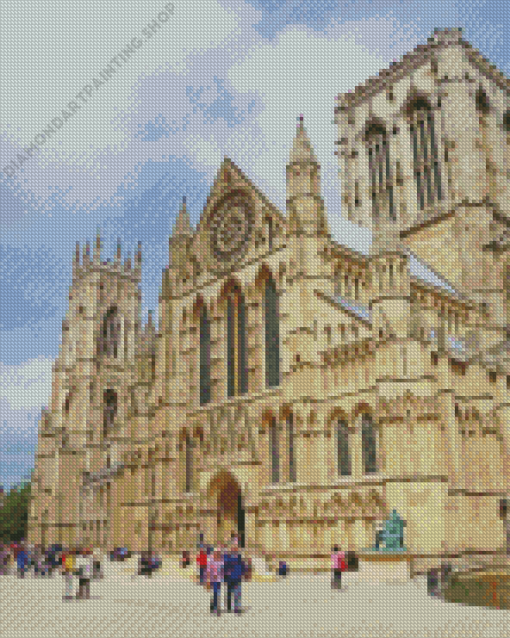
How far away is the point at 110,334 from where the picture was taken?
86688 mm

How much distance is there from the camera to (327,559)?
1141 inches

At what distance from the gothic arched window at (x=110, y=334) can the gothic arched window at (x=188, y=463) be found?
159 feet

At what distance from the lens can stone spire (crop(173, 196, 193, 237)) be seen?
43062mm

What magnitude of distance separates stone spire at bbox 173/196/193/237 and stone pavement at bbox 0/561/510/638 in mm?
24986

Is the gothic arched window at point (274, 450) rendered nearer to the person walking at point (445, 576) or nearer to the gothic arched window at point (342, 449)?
the gothic arched window at point (342, 449)

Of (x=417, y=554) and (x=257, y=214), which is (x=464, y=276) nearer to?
(x=257, y=214)

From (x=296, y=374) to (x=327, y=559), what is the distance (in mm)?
8571

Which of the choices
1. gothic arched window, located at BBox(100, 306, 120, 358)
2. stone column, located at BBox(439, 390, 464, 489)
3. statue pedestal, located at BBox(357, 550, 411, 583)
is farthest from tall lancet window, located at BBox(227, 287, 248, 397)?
gothic arched window, located at BBox(100, 306, 120, 358)

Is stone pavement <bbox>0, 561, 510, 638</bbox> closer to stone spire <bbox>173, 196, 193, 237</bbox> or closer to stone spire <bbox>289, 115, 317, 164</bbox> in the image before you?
stone spire <bbox>289, 115, 317, 164</bbox>

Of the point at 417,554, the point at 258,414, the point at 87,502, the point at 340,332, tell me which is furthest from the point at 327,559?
the point at 87,502

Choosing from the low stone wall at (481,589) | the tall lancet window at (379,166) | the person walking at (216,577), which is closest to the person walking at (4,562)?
the person walking at (216,577)

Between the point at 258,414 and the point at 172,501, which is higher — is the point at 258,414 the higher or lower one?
the higher one

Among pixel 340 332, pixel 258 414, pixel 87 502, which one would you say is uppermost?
pixel 340 332

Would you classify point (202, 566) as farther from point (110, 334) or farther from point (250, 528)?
point (110, 334)
